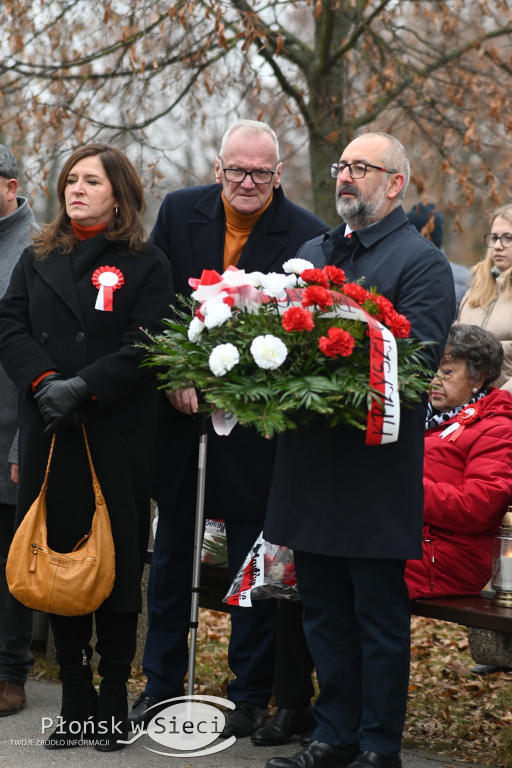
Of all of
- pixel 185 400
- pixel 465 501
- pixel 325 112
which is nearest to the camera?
pixel 465 501

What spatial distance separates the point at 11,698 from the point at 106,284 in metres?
1.99

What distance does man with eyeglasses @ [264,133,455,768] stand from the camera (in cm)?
394

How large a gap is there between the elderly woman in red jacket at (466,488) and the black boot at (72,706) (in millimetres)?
1408

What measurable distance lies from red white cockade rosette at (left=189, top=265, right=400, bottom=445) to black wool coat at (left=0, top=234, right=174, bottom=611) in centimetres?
52

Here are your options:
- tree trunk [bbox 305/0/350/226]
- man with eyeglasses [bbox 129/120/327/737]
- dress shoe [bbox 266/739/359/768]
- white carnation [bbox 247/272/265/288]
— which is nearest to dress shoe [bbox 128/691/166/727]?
man with eyeglasses [bbox 129/120/327/737]

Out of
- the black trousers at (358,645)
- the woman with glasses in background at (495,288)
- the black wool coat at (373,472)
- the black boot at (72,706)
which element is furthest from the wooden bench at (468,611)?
the woman with glasses in background at (495,288)

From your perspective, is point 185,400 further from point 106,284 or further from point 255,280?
point 255,280

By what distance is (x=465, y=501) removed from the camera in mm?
4422

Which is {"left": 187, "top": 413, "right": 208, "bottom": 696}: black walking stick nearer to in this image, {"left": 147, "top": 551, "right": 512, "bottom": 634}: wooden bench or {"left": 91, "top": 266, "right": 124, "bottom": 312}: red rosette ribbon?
{"left": 91, "top": 266, "right": 124, "bottom": 312}: red rosette ribbon

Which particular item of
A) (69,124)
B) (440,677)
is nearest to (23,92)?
(69,124)

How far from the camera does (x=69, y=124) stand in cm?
884

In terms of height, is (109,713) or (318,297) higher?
(318,297)

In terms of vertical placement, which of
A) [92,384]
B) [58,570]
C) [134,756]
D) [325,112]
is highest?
[325,112]

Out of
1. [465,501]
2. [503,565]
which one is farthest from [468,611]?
[465,501]
